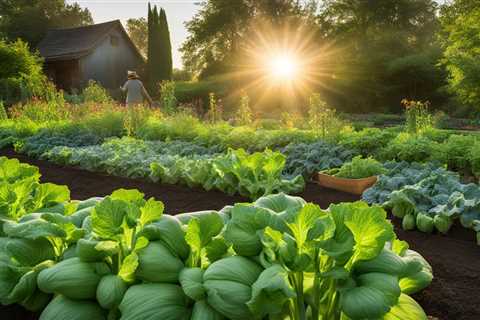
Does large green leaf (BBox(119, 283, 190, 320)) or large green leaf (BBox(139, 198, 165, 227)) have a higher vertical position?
large green leaf (BBox(139, 198, 165, 227))

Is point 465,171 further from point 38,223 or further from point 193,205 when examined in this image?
point 38,223

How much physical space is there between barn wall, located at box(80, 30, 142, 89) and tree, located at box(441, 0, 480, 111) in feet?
72.4

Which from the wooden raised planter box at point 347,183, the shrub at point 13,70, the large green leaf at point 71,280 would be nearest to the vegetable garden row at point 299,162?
the wooden raised planter box at point 347,183

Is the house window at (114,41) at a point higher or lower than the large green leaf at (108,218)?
higher

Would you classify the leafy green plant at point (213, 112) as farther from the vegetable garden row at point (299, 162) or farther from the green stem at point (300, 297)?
the green stem at point (300, 297)

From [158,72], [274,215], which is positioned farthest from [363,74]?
[274,215]

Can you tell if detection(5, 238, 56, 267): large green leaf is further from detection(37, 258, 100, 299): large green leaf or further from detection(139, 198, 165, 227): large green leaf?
detection(139, 198, 165, 227): large green leaf

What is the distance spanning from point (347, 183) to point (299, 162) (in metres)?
0.92

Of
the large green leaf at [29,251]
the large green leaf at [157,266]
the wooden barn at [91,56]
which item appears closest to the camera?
the large green leaf at [157,266]

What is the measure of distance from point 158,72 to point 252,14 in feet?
36.0

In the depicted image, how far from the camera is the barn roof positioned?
31219 mm

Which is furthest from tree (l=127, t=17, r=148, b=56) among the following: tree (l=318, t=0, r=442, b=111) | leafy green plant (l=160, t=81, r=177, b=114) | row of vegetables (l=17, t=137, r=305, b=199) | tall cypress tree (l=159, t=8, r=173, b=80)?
row of vegetables (l=17, t=137, r=305, b=199)

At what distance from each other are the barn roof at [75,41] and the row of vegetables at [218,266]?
103 ft

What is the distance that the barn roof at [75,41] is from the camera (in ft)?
102
